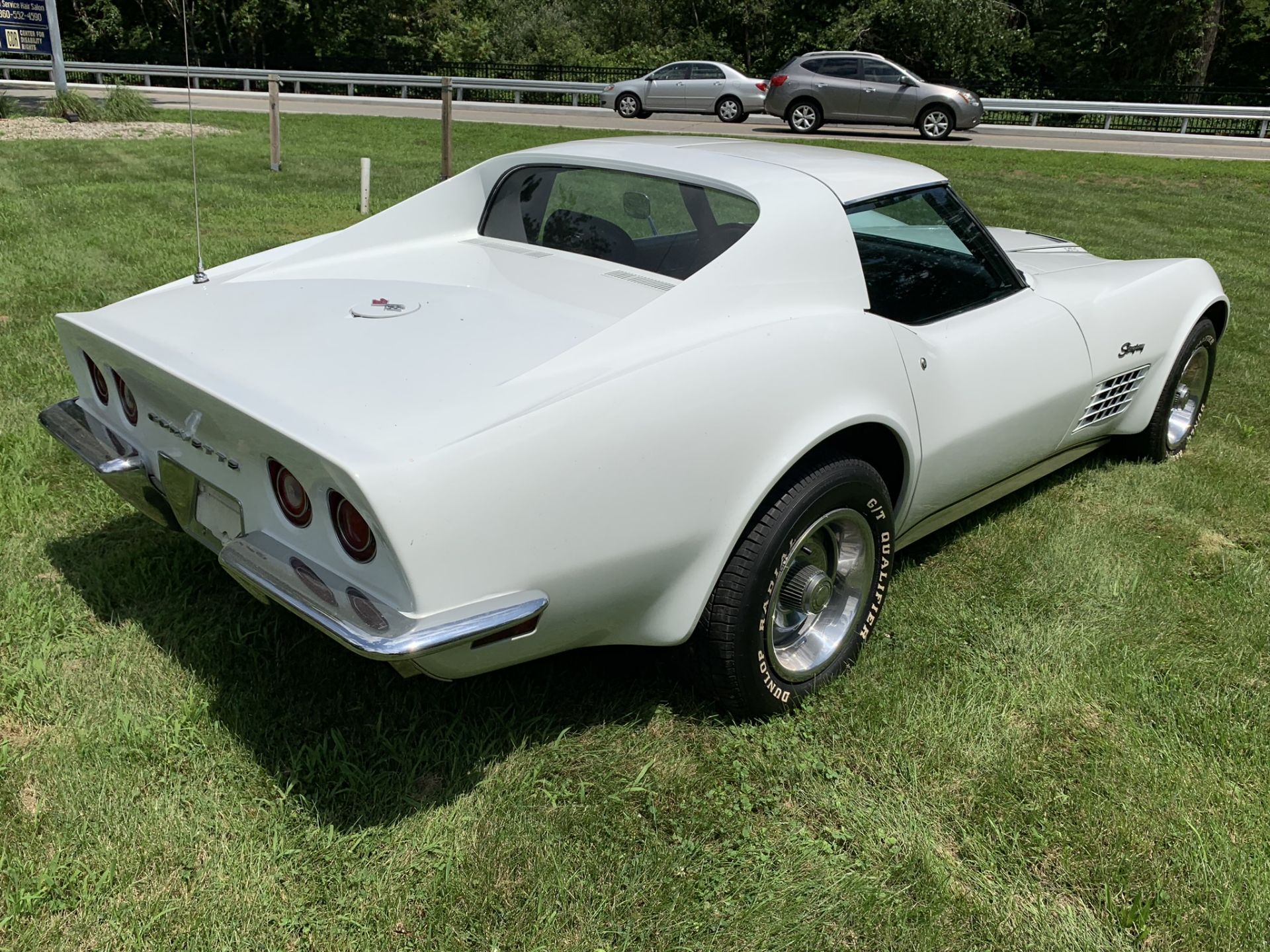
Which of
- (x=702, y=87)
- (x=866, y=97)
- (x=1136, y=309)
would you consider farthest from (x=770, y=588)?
(x=702, y=87)

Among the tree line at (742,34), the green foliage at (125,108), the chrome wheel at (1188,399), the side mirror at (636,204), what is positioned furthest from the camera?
the tree line at (742,34)

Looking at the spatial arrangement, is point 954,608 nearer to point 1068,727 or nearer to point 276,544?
point 1068,727

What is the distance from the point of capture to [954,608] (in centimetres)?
334

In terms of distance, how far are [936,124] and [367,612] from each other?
61.3ft

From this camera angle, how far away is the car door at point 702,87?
843 inches

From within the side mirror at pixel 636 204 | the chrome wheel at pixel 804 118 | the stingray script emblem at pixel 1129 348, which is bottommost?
→ the chrome wheel at pixel 804 118

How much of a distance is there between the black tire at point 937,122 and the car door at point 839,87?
1191mm

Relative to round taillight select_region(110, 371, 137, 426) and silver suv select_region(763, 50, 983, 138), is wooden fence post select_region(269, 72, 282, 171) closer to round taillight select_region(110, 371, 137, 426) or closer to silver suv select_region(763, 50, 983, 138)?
round taillight select_region(110, 371, 137, 426)

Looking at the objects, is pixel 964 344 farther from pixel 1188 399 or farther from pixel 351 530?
pixel 1188 399

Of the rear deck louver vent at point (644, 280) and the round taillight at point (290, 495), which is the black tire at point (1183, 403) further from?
the round taillight at point (290, 495)

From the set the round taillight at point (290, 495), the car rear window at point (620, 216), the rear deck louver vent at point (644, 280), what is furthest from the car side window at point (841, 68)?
the round taillight at point (290, 495)

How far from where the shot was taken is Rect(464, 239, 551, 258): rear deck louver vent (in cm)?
329

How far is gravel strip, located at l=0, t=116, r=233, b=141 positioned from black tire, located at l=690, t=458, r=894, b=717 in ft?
45.0

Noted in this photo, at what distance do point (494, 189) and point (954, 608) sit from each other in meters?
2.13
